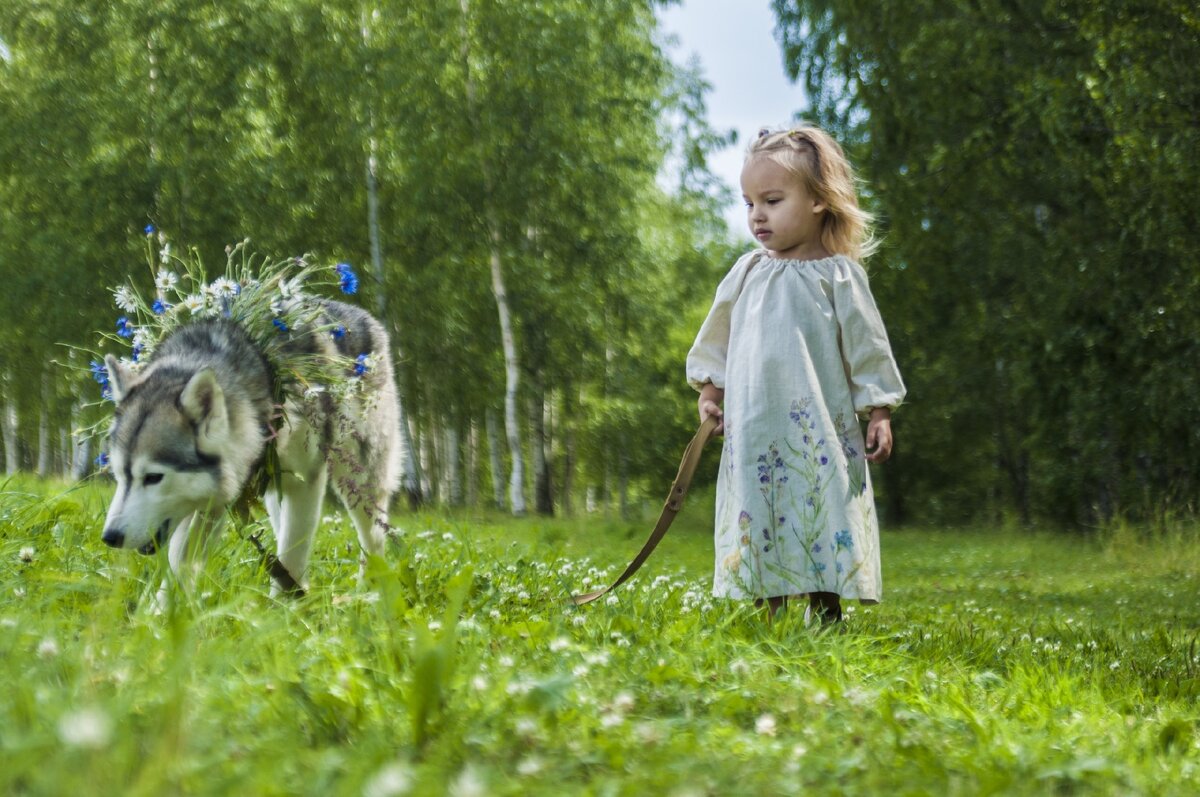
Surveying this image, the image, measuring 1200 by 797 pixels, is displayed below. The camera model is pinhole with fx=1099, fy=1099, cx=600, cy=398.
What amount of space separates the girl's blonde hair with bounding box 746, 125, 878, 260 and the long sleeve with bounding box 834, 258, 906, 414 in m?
0.30

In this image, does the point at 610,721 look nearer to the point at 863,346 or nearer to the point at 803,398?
the point at 803,398

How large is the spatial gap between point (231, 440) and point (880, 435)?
110 inches

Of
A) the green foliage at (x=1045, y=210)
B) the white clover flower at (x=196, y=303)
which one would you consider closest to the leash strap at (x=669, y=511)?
the white clover flower at (x=196, y=303)

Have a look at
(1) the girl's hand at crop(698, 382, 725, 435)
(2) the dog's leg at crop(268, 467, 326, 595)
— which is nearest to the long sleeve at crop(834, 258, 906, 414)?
(1) the girl's hand at crop(698, 382, 725, 435)

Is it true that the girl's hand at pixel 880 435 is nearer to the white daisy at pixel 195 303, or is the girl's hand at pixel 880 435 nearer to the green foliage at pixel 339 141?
the white daisy at pixel 195 303

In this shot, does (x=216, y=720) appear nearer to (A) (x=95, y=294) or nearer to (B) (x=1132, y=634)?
(B) (x=1132, y=634)

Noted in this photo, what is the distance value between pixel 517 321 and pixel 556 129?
4.29 m

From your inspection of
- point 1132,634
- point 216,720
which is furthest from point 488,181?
point 216,720

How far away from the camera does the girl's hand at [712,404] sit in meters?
5.25

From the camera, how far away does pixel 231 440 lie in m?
4.57

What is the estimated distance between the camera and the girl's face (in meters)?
5.07

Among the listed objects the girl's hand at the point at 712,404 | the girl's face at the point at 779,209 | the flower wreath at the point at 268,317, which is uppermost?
→ the girl's face at the point at 779,209

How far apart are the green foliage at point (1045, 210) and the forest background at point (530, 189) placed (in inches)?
2.8

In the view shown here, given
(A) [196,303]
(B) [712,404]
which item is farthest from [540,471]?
(A) [196,303]
